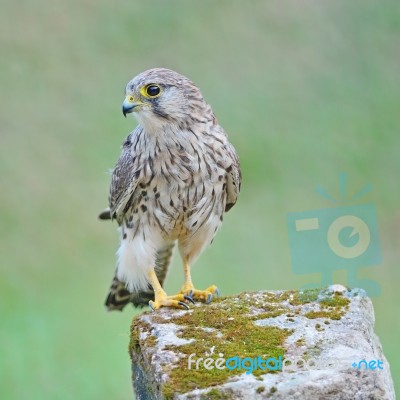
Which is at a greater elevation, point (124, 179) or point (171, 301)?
point (124, 179)

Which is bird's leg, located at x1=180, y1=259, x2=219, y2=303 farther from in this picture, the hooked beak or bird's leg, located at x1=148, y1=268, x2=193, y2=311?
the hooked beak

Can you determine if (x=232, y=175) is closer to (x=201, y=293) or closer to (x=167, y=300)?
(x=201, y=293)

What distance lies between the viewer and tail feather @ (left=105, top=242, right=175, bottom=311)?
5.56 meters

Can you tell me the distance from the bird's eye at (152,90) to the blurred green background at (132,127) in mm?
2835

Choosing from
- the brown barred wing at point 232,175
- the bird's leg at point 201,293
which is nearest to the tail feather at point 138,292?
the bird's leg at point 201,293

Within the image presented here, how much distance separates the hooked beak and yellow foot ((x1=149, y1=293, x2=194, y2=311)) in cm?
97

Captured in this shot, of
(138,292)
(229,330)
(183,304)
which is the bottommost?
(229,330)

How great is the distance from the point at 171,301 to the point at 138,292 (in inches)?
27.4

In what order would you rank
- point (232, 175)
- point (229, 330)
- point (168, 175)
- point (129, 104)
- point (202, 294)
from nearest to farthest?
point (229, 330) < point (129, 104) < point (168, 175) < point (202, 294) < point (232, 175)

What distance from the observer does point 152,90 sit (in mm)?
4922

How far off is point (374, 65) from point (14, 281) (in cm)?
476

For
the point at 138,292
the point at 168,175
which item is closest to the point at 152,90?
the point at 168,175

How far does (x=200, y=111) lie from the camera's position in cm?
514

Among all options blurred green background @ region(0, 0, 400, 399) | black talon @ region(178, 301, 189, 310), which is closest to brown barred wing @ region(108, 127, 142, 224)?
black talon @ region(178, 301, 189, 310)
